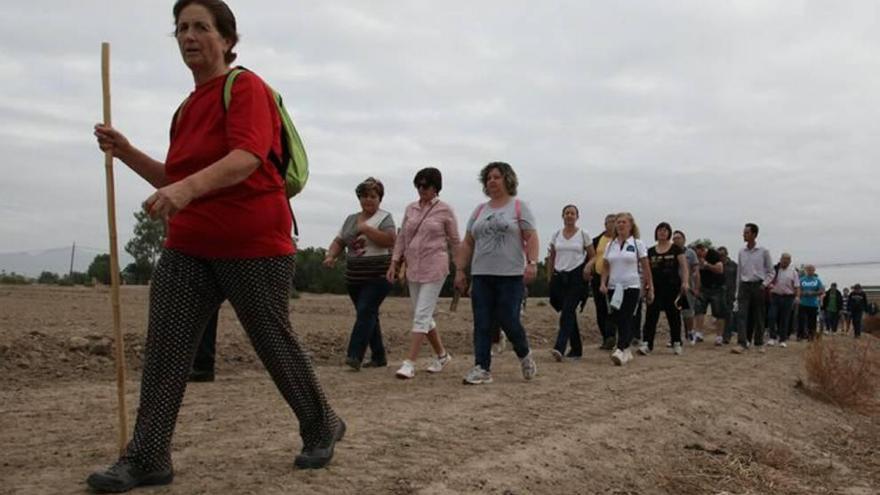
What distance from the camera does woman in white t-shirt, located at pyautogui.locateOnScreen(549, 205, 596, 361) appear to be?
10.5 meters

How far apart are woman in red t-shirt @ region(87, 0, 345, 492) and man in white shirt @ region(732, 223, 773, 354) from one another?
11421mm

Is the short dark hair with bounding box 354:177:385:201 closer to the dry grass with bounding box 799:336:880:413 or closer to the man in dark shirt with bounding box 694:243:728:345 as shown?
the dry grass with bounding box 799:336:880:413

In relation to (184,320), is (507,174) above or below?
above

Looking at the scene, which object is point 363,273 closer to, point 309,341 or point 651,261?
point 309,341

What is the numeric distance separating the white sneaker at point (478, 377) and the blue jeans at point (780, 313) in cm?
1014

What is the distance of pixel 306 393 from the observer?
12.9 feet

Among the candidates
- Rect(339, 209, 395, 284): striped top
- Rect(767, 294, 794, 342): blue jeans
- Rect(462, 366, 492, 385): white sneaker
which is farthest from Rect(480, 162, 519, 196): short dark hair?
Rect(767, 294, 794, 342): blue jeans

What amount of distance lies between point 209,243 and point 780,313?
14587mm

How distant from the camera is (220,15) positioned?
3605 mm

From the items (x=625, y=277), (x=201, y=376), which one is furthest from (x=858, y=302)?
(x=201, y=376)

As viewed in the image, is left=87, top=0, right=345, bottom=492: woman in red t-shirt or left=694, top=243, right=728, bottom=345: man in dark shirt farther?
left=694, top=243, right=728, bottom=345: man in dark shirt

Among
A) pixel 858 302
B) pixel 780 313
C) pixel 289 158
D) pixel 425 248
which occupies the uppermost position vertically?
pixel 289 158

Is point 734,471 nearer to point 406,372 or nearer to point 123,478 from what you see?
point 406,372

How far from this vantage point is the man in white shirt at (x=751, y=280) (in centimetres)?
1397
